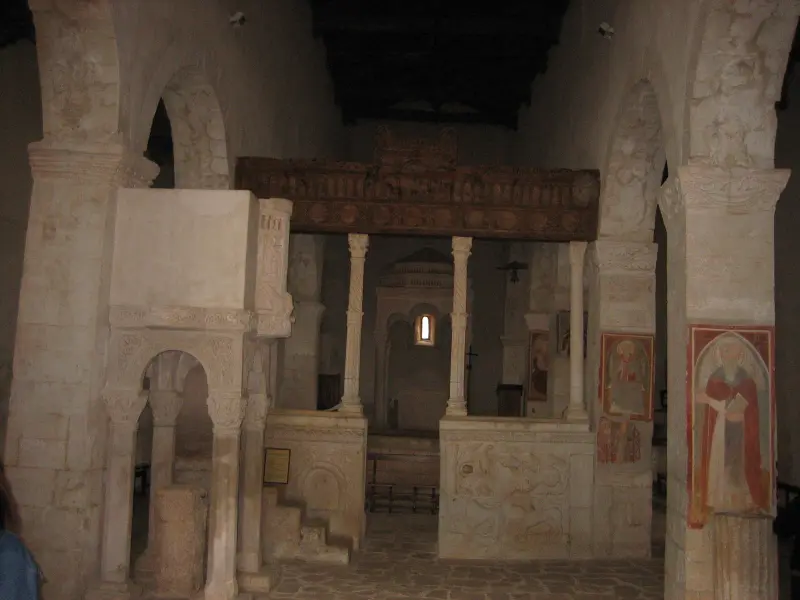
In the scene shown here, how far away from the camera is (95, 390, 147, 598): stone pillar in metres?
5.34

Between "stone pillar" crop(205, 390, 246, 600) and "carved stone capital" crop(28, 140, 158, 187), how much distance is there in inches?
72.0

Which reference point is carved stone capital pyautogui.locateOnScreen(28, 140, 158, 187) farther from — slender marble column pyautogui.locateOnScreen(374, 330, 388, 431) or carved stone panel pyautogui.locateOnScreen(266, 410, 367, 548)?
slender marble column pyautogui.locateOnScreen(374, 330, 388, 431)

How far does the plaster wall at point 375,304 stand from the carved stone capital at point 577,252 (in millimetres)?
6712

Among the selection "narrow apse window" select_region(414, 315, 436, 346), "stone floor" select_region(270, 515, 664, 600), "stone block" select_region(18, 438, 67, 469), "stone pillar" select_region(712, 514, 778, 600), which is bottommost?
"stone floor" select_region(270, 515, 664, 600)

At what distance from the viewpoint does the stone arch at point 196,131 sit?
7.50 metres

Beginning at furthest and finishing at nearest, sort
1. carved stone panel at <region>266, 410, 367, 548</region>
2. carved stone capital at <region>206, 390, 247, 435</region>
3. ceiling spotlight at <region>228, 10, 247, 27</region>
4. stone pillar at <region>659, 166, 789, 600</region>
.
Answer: carved stone panel at <region>266, 410, 367, 548</region> < ceiling spotlight at <region>228, 10, 247, 27</region> < carved stone capital at <region>206, 390, 247, 435</region> < stone pillar at <region>659, 166, 789, 600</region>

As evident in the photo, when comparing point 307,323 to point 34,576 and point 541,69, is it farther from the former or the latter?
point 34,576

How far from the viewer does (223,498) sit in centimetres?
555

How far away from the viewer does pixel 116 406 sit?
540cm

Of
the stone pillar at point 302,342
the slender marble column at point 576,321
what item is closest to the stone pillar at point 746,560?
the slender marble column at point 576,321

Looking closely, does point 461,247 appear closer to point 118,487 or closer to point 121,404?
point 121,404

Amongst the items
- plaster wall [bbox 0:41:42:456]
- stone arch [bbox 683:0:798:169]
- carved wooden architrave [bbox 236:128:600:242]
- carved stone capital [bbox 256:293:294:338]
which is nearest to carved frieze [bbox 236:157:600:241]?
carved wooden architrave [bbox 236:128:600:242]

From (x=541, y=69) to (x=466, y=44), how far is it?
1.38 meters

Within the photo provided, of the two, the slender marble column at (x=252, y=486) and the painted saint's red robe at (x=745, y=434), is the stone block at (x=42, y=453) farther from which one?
the painted saint's red robe at (x=745, y=434)
